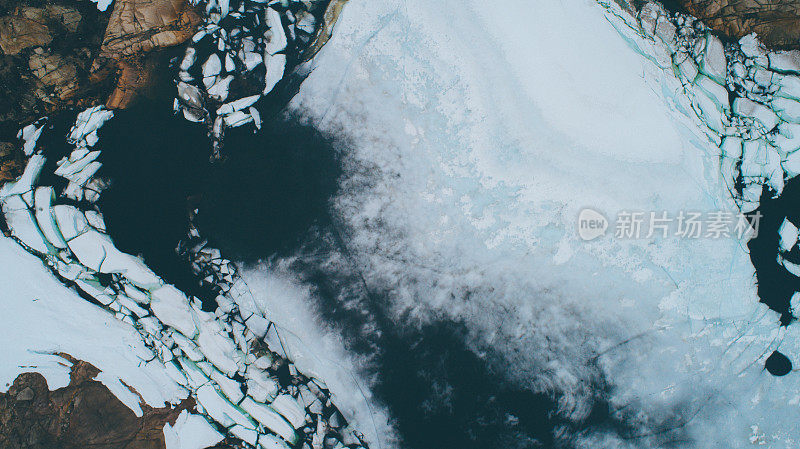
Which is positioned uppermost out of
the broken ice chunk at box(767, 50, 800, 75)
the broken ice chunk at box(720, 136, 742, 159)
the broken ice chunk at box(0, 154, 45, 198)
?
the broken ice chunk at box(767, 50, 800, 75)

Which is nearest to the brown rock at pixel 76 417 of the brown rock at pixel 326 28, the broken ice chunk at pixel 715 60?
the brown rock at pixel 326 28

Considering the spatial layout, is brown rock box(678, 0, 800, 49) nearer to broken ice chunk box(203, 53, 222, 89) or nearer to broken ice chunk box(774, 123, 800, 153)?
broken ice chunk box(774, 123, 800, 153)

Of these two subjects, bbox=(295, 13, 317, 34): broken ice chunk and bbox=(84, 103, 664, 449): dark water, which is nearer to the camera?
bbox=(84, 103, 664, 449): dark water

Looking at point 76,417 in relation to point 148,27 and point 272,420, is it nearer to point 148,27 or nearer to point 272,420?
point 272,420

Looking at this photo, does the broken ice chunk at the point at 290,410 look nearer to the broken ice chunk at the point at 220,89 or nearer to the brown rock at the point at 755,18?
the broken ice chunk at the point at 220,89

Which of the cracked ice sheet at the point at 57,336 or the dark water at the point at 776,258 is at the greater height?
the dark water at the point at 776,258

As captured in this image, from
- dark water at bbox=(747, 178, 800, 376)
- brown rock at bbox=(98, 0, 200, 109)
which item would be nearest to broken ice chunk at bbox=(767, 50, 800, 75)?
dark water at bbox=(747, 178, 800, 376)
